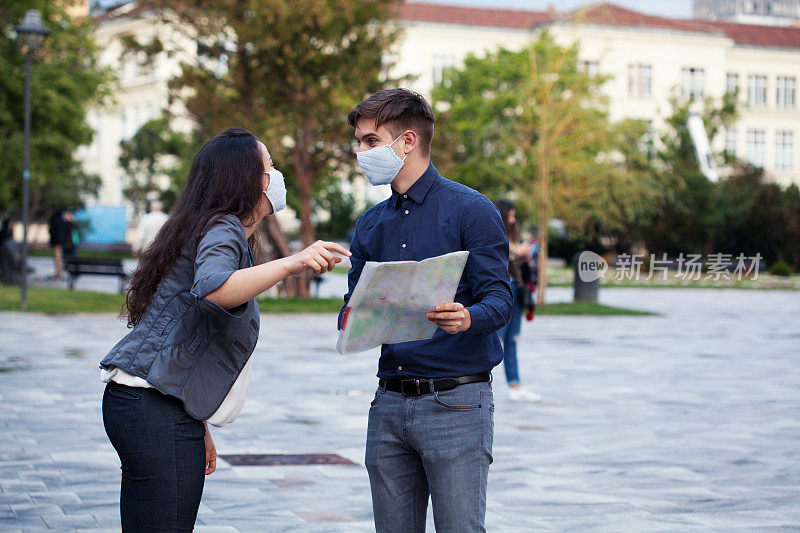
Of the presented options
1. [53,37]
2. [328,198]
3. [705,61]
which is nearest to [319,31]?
[53,37]

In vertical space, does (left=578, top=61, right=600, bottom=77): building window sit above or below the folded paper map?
above

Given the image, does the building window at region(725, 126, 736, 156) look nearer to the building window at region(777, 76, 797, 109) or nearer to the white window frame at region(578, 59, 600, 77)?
the building window at region(777, 76, 797, 109)

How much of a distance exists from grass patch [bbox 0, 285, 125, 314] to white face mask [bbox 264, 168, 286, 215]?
1662cm

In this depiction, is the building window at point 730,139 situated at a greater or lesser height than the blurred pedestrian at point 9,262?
greater

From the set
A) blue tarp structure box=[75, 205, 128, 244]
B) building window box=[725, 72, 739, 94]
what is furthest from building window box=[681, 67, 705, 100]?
blue tarp structure box=[75, 205, 128, 244]

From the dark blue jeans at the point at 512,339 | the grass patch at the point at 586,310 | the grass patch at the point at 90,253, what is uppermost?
the dark blue jeans at the point at 512,339

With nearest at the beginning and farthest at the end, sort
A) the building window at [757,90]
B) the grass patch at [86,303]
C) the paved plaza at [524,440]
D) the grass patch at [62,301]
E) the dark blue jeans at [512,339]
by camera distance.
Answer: the paved plaza at [524,440] < the dark blue jeans at [512,339] < the grass patch at [62,301] < the grass patch at [86,303] < the building window at [757,90]

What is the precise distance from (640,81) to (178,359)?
73937 millimetres

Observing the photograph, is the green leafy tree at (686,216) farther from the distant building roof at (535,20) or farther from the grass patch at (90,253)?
the grass patch at (90,253)

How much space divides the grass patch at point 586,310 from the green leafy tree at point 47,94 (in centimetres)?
1321

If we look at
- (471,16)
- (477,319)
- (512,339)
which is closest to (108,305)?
(512,339)

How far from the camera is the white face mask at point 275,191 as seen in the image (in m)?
3.54

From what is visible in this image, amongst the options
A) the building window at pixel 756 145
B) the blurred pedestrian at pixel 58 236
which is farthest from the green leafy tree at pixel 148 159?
the building window at pixel 756 145

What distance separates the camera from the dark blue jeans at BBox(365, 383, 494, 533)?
356 centimetres
